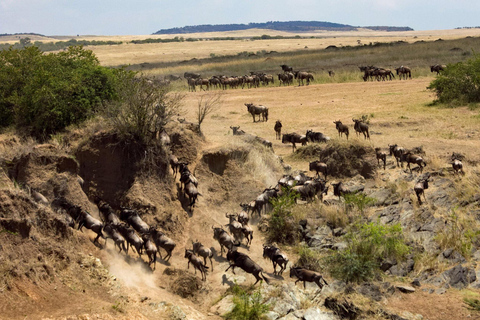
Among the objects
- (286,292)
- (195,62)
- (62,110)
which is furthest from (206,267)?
(195,62)

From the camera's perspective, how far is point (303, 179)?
695 inches

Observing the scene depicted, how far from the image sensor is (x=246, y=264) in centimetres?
1177

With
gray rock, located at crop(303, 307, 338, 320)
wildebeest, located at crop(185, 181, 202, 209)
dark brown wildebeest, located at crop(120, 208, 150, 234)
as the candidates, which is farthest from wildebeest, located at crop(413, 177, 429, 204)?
dark brown wildebeest, located at crop(120, 208, 150, 234)

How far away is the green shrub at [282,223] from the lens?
48.1 ft

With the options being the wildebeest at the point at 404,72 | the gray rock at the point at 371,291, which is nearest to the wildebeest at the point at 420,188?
the gray rock at the point at 371,291

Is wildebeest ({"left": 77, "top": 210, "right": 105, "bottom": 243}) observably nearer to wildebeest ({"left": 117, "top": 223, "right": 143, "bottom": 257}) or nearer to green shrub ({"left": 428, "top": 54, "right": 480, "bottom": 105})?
wildebeest ({"left": 117, "top": 223, "right": 143, "bottom": 257})

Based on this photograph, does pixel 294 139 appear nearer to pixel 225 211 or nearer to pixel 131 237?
pixel 225 211

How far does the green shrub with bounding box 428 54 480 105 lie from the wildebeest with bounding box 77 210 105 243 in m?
24.5

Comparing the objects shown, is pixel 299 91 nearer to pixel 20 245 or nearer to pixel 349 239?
pixel 349 239

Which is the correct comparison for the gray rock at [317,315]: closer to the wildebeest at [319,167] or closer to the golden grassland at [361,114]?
the golden grassland at [361,114]

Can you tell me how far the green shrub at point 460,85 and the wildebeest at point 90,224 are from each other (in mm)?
24465

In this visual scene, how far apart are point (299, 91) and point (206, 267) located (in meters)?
28.2

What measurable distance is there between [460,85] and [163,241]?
2450 cm

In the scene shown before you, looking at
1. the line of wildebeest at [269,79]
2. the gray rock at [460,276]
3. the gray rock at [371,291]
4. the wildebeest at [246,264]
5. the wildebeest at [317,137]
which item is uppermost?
the line of wildebeest at [269,79]
